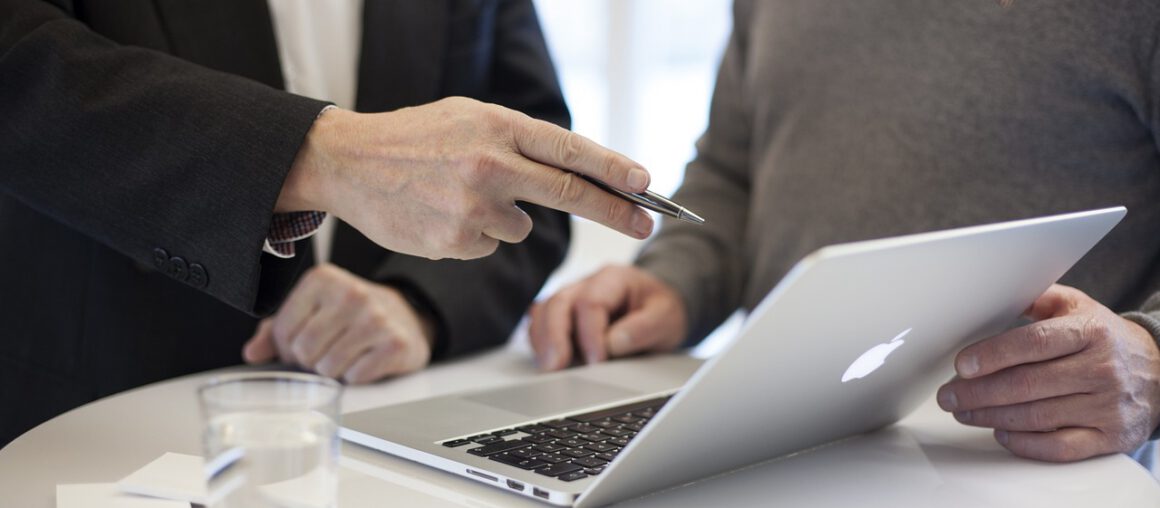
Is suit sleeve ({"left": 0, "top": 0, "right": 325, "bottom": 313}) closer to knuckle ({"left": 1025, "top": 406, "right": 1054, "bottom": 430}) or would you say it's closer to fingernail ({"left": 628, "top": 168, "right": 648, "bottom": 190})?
fingernail ({"left": 628, "top": 168, "right": 648, "bottom": 190})

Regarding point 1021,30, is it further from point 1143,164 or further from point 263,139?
point 263,139

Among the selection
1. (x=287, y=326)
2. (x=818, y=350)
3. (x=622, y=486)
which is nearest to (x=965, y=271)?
(x=818, y=350)

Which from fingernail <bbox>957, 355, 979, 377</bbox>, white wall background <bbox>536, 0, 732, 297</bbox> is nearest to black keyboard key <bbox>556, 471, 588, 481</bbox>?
fingernail <bbox>957, 355, 979, 377</bbox>

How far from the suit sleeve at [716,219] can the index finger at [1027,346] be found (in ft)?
1.72

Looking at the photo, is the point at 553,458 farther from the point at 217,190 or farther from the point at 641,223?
the point at 217,190

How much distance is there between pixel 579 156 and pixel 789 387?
0.73ft

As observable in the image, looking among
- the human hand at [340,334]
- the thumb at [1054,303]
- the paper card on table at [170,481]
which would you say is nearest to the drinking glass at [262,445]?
the paper card on table at [170,481]

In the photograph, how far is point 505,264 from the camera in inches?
50.6

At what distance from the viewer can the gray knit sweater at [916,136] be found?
3.49 ft

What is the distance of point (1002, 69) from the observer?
113 cm

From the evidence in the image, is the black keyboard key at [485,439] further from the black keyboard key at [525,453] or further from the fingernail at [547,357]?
the fingernail at [547,357]

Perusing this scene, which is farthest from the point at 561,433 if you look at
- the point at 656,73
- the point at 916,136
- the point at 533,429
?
the point at 656,73

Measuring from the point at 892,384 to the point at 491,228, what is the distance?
332mm

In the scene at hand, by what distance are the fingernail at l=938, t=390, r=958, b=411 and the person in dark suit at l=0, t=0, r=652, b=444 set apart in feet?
0.96
